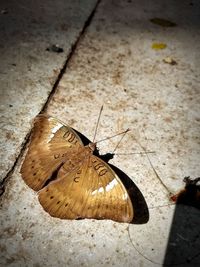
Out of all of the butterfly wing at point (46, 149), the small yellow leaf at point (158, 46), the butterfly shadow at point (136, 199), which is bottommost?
the butterfly shadow at point (136, 199)

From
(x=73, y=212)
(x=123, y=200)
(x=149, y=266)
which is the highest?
(x=123, y=200)

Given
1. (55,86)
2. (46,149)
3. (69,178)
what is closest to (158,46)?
(55,86)

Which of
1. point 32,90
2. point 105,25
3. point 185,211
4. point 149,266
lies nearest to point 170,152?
point 185,211

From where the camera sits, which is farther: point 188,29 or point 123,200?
point 188,29

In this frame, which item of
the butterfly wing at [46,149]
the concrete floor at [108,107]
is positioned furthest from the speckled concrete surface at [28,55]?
the butterfly wing at [46,149]

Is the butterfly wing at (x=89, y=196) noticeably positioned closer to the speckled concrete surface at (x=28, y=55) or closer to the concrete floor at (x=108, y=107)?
the concrete floor at (x=108, y=107)

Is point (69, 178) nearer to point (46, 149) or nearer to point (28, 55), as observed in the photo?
point (46, 149)

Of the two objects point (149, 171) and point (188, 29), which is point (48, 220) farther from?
point (188, 29)

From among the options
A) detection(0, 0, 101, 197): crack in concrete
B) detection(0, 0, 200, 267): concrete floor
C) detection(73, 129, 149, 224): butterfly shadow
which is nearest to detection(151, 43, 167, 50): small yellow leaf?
detection(0, 0, 200, 267): concrete floor
